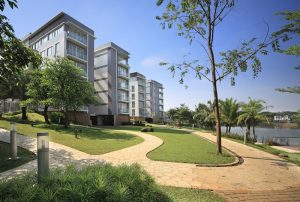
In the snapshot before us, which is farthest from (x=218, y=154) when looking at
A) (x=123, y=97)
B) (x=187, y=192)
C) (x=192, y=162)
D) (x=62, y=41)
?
(x=123, y=97)

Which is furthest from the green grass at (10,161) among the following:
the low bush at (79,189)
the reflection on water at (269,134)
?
the reflection on water at (269,134)

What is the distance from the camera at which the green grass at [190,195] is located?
5.95 meters

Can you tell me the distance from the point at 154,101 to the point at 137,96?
14.4 metres

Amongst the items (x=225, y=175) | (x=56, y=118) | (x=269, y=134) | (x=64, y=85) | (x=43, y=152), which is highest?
(x=64, y=85)

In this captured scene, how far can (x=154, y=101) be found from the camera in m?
85.6

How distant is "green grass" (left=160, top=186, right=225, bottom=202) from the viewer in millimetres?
5945

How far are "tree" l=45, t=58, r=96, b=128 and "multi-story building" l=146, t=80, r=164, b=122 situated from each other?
178 ft

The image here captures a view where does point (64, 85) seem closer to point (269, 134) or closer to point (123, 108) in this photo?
point (123, 108)

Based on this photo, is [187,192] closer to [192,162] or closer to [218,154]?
[192,162]

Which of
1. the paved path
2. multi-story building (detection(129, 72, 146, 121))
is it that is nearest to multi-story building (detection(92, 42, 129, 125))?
multi-story building (detection(129, 72, 146, 121))

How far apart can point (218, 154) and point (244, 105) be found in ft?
71.2

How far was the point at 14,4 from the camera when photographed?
18.5ft

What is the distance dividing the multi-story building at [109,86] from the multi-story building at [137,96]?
72.9ft

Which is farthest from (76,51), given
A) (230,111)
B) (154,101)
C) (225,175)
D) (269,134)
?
(154,101)
